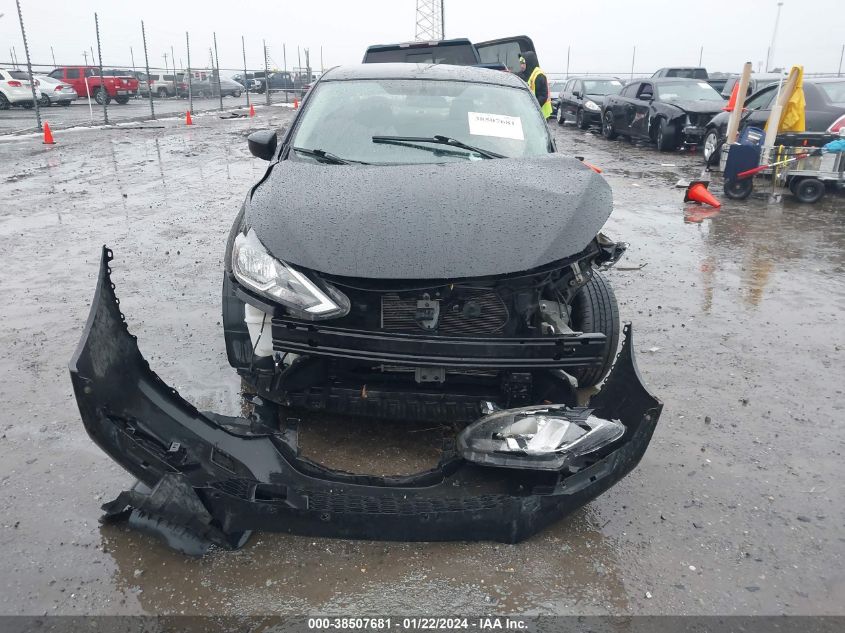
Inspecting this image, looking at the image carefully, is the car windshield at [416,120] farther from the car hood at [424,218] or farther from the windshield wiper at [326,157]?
the car hood at [424,218]

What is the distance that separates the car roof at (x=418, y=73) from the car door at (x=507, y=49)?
26.1 feet

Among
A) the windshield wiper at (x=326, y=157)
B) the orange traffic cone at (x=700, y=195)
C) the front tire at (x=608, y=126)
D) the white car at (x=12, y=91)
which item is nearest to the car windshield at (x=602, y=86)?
the front tire at (x=608, y=126)

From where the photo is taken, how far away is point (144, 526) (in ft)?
7.43

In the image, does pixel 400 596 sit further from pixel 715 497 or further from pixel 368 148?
pixel 368 148

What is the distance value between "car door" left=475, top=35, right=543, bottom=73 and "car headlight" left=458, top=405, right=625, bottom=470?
1057 centimetres

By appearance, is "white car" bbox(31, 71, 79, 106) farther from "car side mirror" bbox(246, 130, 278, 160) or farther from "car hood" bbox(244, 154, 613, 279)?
"car hood" bbox(244, 154, 613, 279)

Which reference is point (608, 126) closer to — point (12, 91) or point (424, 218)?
point (424, 218)

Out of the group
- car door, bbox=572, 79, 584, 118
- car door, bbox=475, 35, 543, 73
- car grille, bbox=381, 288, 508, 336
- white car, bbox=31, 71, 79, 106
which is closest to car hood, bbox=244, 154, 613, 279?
car grille, bbox=381, 288, 508, 336

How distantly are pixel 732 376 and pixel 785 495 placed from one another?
1.15 metres

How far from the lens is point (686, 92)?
13.9m

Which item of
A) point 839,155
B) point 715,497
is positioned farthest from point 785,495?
point 839,155

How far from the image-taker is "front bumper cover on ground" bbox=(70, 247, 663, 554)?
207 centimetres

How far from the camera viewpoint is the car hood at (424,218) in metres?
2.37

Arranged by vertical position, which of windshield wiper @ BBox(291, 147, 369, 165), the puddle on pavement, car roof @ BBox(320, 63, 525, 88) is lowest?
the puddle on pavement
